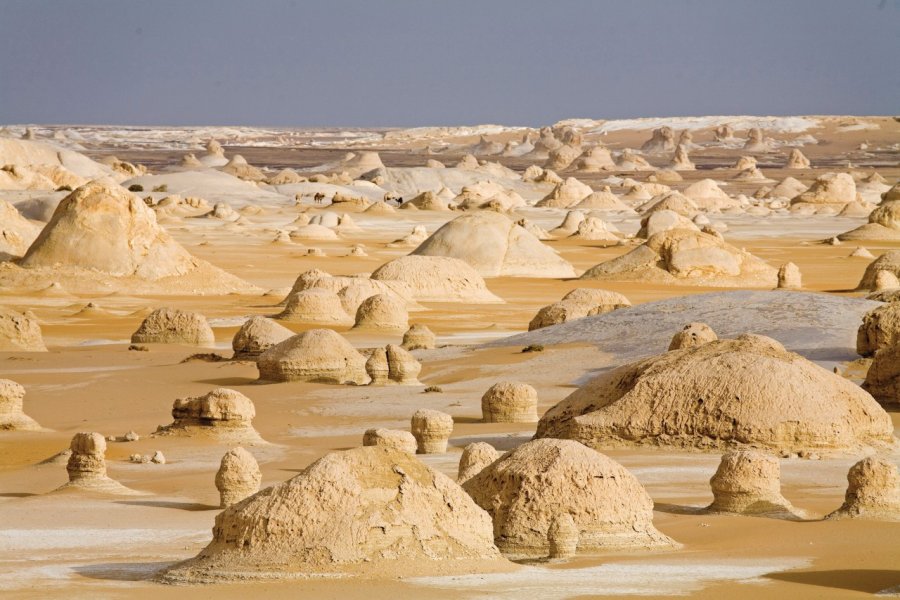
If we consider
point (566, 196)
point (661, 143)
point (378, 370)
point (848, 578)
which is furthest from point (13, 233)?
point (661, 143)

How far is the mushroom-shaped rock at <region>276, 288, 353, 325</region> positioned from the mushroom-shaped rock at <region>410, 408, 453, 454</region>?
11.2 metres

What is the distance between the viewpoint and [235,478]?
9148mm

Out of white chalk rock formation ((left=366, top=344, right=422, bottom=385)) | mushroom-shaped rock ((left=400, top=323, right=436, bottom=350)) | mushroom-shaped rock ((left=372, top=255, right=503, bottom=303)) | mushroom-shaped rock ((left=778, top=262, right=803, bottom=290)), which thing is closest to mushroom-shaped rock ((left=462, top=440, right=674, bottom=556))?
white chalk rock formation ((left=366, top=344, right=422, bottom=385))

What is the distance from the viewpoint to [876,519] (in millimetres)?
7812

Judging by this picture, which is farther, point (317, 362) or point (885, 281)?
point (885, 281)

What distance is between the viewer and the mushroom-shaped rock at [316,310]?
73.9 feet

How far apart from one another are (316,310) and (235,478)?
1341 cm

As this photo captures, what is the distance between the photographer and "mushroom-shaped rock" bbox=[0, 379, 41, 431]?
526 inches

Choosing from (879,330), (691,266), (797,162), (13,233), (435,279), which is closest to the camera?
(879,330)

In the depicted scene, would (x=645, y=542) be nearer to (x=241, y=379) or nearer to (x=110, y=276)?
(x=241, y=379)

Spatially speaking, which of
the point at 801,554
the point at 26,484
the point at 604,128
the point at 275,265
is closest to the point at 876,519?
Answer: the point at 801,554

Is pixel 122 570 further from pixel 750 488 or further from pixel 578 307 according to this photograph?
pixel 578 307

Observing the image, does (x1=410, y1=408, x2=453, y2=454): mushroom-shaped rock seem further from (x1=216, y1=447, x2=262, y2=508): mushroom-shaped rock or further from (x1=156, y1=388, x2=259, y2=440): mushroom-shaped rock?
(x1=216, y1=447, x2=262, y2=508): mushroom-shaped rock

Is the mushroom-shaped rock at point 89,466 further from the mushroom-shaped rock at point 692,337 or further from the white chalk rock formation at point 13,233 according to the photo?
the white chalk rock formation at point 13,233
